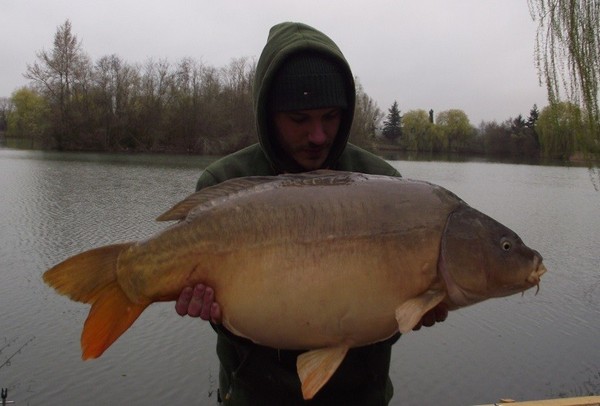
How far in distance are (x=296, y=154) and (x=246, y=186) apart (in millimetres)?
587

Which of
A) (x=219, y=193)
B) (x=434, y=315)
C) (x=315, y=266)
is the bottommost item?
(x=434, y=315)

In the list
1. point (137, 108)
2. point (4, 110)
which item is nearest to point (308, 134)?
point (137, 108)

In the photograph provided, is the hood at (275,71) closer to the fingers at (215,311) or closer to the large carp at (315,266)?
the large carp at (315,266)

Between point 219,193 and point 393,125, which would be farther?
point 393,125

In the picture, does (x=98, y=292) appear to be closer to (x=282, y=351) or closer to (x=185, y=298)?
(x=185, y=298)

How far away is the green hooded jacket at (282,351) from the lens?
2.35m

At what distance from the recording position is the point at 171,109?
49.3 meters

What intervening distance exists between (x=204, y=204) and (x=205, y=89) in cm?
5159

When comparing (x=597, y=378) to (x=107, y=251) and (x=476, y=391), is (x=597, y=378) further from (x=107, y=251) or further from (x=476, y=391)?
(x=107, y=251)

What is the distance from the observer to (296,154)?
2.60 m

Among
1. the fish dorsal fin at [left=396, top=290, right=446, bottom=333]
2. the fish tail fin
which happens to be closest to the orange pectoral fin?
the fish tail fin

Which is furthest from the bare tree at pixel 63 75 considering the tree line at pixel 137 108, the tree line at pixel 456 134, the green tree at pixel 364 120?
the tree line at pixel 456 134

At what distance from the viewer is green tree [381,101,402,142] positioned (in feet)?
265

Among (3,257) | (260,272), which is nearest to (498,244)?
(260,272)
